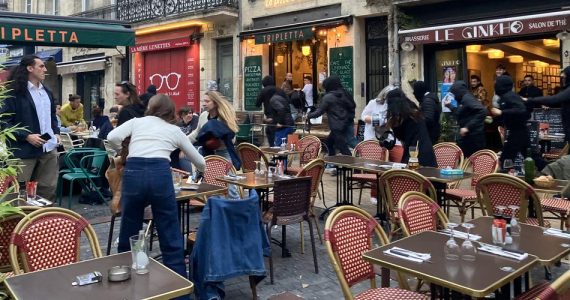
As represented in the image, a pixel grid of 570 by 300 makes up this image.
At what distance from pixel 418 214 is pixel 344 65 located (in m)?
10.1

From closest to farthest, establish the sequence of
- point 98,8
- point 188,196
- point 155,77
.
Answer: point 188,196 → point 155,77 → point 98,8

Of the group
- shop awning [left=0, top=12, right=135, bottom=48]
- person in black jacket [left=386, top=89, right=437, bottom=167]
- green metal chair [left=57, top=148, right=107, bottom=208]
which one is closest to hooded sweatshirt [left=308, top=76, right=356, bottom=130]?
person in black jacket [left=386, top=89, right=437, bottom=167]

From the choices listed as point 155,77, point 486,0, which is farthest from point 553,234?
point 155,77

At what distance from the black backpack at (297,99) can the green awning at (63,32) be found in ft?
20.0

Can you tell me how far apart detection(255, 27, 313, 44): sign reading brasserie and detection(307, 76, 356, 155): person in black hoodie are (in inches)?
181

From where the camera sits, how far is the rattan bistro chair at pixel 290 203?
524cm

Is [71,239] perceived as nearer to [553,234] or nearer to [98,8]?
[553,234]

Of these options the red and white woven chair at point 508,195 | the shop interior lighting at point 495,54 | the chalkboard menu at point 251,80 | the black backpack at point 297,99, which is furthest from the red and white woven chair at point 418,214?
the chalkboard menu at point 251,80

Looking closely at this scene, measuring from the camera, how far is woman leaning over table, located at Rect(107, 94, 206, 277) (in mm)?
4181

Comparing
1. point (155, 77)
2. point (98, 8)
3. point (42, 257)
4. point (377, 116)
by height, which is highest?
point (98, 8)

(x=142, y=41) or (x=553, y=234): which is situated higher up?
(x=142, y=41)

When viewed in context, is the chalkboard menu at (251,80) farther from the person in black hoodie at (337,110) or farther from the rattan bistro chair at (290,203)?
the rattan bistro chair at (290,203)

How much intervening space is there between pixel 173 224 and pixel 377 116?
6.75 meters

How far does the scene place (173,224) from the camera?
4301mm
